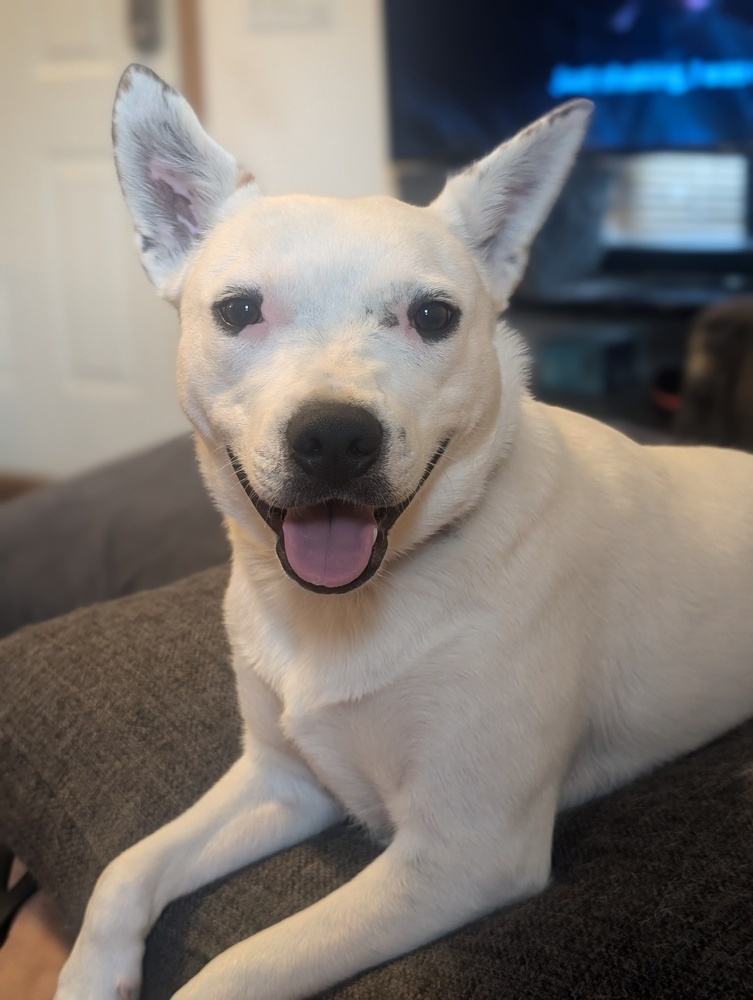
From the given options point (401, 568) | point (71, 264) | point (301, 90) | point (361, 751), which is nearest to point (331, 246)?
point (401, 568)

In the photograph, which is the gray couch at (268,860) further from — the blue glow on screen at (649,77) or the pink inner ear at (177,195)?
the blue glow on screen at (649,77)

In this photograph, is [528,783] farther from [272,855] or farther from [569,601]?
[272,855]

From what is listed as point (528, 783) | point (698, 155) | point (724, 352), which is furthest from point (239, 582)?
point (698, 155)

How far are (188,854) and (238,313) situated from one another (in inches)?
25.7

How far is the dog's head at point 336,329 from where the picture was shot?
987 mm

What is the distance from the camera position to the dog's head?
99 centimetres

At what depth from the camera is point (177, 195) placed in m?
1.25

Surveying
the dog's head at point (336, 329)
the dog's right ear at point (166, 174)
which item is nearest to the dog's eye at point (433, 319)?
the dog's head at point (336, 329)

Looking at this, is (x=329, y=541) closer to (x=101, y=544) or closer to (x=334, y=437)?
(x=334, y=437)

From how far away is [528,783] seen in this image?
109 centimetres

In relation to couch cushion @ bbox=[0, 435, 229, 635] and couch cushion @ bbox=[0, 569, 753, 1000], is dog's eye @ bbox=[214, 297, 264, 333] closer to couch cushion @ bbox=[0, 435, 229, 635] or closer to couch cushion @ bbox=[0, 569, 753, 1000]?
couch cushion @ bbox=[0, 569, 753, 1000]

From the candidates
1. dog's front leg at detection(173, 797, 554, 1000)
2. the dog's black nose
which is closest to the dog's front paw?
dog's front leg at detection(173, 797, 554, 1000)

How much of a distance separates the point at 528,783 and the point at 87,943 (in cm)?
54

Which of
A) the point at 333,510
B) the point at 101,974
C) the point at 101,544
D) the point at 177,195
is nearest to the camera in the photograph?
the point at 333,510
